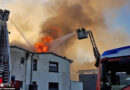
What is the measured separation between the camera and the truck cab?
564cm

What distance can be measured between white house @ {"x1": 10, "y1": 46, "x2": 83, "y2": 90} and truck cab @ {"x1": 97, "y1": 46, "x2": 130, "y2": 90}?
17.9m

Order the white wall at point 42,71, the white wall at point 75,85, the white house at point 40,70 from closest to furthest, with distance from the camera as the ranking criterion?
the white wall at point 42,71, the white house at point 40,70, the white wall at point 75,85

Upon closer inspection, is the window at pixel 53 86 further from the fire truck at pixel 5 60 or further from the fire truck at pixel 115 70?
the fire truck at pixel 115 70

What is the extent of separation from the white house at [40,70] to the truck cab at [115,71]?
17885mm

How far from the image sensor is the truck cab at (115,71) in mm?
5637

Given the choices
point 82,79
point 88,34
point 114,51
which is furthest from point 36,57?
point 114,51

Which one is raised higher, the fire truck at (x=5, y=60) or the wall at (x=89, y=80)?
the fire truck at (x=5, y=60)

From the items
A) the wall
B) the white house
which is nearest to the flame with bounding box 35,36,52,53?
the white house

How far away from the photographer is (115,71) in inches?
238

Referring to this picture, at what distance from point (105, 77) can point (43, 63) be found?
21.1 m

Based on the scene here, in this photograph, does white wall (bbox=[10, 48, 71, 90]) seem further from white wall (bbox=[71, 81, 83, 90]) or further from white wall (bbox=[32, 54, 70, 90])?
white wall (bbox=[71, 81, 83, 90])

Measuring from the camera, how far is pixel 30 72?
2459 centimetres

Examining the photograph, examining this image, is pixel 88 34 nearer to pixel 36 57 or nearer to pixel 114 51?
pixel 36 57

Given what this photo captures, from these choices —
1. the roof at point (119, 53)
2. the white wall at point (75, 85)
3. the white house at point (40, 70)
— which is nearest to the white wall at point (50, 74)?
the white house at point (40, 70)
